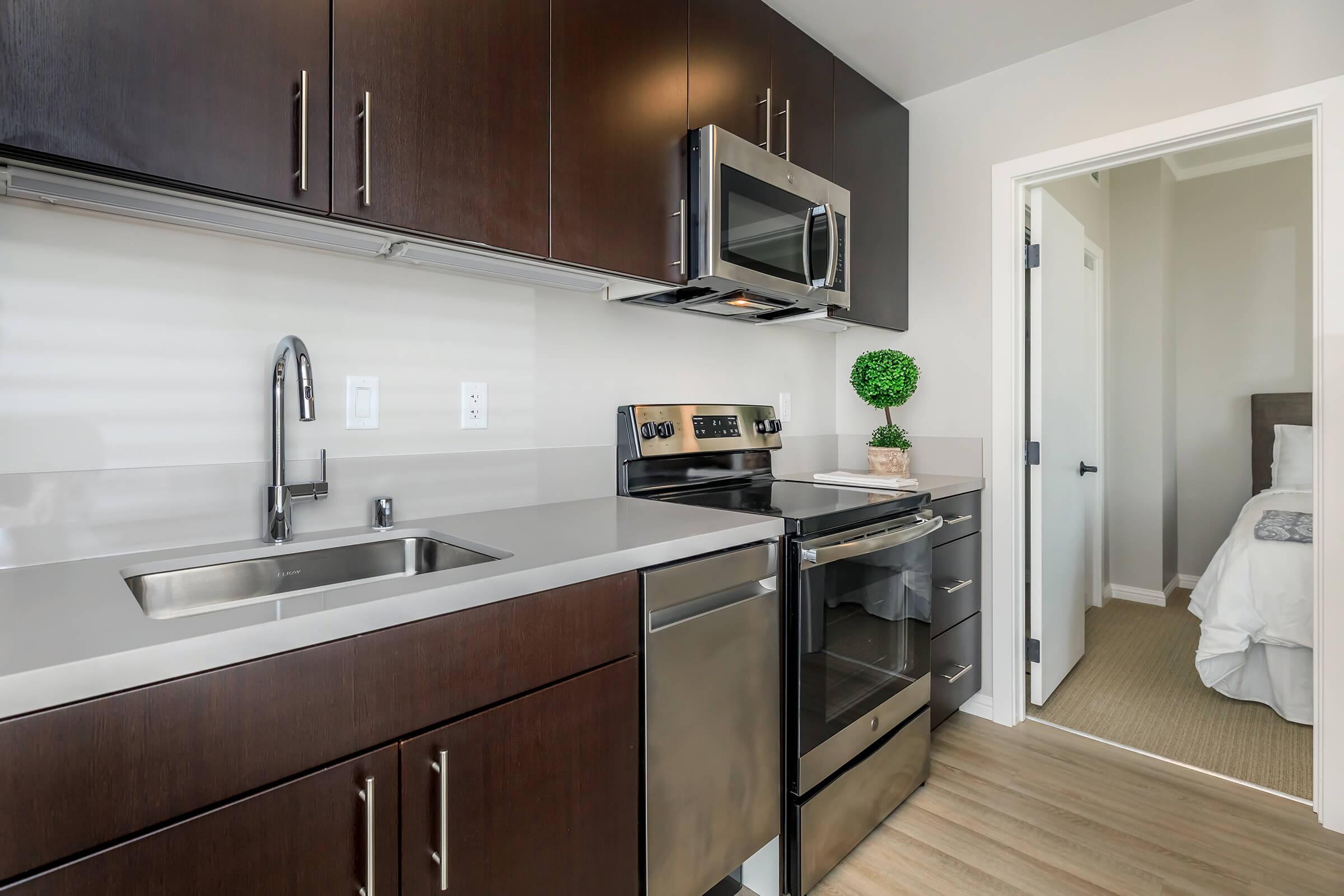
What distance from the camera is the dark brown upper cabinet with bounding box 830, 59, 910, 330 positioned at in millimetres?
2311

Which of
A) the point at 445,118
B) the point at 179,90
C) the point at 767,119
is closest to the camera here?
the point at 179,90

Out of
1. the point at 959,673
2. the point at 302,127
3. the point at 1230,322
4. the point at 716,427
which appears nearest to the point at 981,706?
the point at 959,673

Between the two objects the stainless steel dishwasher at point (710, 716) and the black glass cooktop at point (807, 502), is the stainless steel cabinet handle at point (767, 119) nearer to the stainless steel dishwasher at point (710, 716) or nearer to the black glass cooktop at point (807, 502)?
the black glass cooktop at point (807, 502)

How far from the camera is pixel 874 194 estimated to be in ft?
8.09

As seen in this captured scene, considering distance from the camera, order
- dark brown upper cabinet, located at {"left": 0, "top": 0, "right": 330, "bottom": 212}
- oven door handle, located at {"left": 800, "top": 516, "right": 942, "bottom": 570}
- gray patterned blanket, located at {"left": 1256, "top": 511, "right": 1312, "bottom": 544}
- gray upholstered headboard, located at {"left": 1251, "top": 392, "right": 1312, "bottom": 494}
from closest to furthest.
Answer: dark brown upper cabinet, located at {"left": 0, "top": 0, "right": 330, "bottom": 212}, oven door handle, located at {"left": 800, "top": 516, "right": 942, "bottom": 570}, gray patterned blanket, located at {"left": 1256, "top": 511, "right": 1312, "bottom": 544}, gray upholstered headboard, located at {"left": 1251, "top": 392, "right": 1312, "bottom": 494}

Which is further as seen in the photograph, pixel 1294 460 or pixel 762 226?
pixel 1294 460

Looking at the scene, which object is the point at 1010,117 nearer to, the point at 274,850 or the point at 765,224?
the point at 765,224

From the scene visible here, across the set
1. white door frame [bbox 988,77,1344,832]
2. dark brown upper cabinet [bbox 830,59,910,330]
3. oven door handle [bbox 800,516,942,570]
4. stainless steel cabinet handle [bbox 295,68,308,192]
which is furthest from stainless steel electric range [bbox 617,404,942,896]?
stainless steel cabinet handle [bbox 295,68,308,192]

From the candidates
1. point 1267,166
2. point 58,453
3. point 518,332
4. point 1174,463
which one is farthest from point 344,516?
point 1267,166

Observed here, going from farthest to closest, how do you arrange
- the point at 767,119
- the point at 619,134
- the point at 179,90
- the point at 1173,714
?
the point at 1173,714 < the point at 767,119 < the point at 619,134 < the point at 179,90

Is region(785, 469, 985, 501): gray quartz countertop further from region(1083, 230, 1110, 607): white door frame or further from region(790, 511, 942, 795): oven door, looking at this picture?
region(1083, 230, 1110, 607): white door frame

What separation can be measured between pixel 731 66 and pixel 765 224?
447mm

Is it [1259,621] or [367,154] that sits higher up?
[367,154]

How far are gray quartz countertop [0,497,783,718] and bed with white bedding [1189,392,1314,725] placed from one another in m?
2.24
